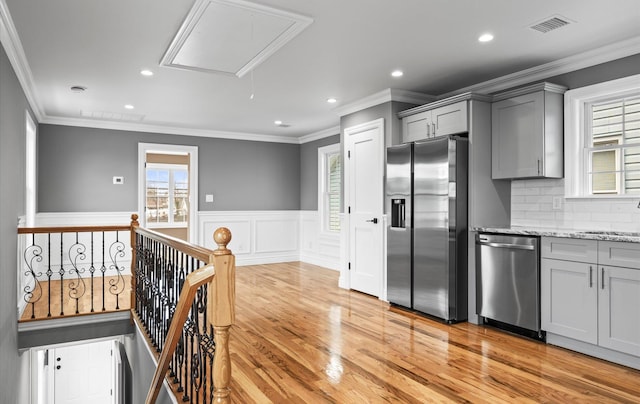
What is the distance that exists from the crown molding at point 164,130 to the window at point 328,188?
110 centimetres

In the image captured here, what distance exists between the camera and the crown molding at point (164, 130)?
6480mm

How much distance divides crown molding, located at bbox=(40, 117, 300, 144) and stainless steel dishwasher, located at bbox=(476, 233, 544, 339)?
16.9ft

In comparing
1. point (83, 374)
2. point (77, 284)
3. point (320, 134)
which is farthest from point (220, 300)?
point (83, 374)

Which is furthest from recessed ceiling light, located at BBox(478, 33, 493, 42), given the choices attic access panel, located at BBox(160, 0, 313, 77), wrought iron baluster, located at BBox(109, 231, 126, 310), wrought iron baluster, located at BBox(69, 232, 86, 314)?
wrought iron baluster, located at BBox(69, 232, 86, 314)

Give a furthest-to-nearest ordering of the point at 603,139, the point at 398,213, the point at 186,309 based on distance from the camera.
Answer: the point at 398,213, the point at 603,139, the point at 186,309

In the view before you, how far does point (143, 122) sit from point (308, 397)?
5720mm

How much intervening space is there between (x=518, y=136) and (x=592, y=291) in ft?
5.13

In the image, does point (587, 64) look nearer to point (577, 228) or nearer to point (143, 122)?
point (577, 228)

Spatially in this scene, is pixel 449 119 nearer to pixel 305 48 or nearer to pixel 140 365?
pixel 305 48

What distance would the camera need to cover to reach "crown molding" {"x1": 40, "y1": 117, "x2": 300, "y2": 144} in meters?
6.48

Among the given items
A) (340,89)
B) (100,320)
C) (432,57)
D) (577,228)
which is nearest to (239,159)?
(340,89)

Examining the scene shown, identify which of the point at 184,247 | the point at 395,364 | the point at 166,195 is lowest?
the point at 395,364

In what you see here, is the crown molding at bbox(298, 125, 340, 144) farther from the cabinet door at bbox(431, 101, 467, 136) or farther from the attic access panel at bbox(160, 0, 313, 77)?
the attic access panel at bbox(160, 0, 313, 77)

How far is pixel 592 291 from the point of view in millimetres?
3146
